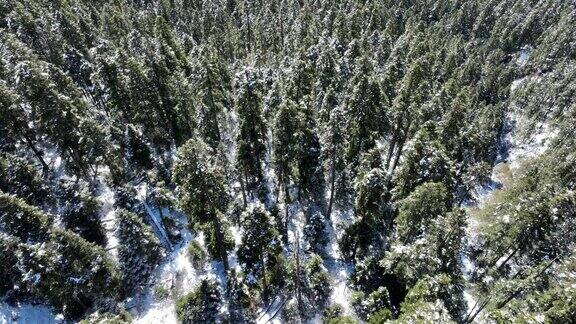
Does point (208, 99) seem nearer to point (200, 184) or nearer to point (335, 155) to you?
point (335, 155)

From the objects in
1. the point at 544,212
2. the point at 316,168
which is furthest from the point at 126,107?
the point at 544,212

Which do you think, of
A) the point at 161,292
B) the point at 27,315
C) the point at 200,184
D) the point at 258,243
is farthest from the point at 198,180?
the point at 27,315

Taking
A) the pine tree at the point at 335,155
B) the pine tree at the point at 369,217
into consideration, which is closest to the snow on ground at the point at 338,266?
the pine tree at the point at 369,217

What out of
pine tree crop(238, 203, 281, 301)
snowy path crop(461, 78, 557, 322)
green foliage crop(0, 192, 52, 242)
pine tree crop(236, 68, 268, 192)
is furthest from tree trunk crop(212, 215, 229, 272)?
snowy path crop(461, 78, 557, 322)

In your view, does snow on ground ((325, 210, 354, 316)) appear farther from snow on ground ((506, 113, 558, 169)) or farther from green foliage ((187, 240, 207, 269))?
snow on ground ((506, 113, 558, 169))

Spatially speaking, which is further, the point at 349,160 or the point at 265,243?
the point at 349,160

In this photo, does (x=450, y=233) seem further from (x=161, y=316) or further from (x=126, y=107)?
(x=126, y=107)

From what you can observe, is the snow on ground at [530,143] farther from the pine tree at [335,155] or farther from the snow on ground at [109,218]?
the snow on ground at [109,218]
